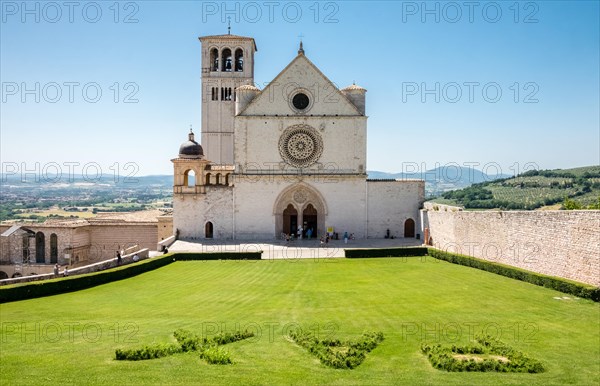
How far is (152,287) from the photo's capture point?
75.2ft

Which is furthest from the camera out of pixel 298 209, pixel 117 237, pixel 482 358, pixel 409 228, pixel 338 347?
pixel 117 237

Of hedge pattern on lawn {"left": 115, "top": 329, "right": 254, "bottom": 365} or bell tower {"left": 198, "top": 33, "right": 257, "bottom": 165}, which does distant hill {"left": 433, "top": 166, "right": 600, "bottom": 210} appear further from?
hedge pattern on lawn {"left": 115, "top": 329, "right": 254, "bottom": 365}

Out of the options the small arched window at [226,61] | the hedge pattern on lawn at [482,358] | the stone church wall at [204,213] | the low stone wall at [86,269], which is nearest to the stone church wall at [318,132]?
the stone church wall at [204,213]

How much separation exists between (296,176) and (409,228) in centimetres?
1049

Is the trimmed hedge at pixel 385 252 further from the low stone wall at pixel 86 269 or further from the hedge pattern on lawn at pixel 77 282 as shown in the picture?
the low stone wall at pixel 86 269

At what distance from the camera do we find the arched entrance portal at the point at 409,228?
42.1 m

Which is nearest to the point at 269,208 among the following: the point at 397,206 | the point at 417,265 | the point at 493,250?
the point at 397,206

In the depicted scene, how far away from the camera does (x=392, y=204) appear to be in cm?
4181

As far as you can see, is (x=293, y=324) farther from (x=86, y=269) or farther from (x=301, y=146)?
(x=301, y=146)

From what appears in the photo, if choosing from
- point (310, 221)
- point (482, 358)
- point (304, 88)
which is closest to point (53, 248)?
point (310, 221)

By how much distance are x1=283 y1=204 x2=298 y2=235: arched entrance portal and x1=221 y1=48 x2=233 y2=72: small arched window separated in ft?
54.4

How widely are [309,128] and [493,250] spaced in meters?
19.2

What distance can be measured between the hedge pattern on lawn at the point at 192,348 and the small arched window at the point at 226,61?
3979 cm

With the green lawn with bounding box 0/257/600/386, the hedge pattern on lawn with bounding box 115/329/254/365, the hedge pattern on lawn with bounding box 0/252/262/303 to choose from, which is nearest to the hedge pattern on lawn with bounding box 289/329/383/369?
the green lawn with bounding box 0/257/600/386
